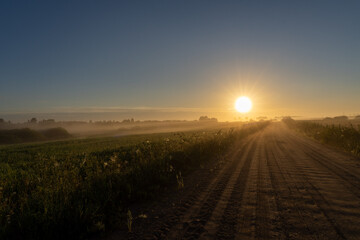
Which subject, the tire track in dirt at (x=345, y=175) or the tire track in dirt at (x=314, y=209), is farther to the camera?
the tire track in dirt at (x=345, y=175)

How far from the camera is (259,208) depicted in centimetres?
510

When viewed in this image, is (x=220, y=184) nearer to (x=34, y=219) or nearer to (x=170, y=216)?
(x=170, y=216)

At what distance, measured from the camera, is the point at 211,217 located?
4.68 m

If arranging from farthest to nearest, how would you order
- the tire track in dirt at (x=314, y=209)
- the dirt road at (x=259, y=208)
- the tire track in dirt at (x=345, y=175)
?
1. the tire track in dirt at (x=345, y=175)
2. the dirt road at (x=259, y=208)
3. the tire track in dirt at (x=314, y=209)

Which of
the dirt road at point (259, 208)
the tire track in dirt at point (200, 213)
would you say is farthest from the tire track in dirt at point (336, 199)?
the tire track in dirt at point (200, 213)

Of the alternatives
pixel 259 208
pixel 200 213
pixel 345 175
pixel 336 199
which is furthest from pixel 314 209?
pixel 345 175

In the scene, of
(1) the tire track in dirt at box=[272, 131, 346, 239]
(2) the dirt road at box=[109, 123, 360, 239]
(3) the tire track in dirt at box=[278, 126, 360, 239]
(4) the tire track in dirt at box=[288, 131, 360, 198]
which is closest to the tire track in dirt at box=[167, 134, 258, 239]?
(2) the dirt road at box=[109, 123, 360, 239]

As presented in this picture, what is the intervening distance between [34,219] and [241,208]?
4.65 meters

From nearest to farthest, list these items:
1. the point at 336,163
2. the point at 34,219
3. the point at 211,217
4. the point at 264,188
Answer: the point at 34,219, the point at 211,217, the point at 264,188, the point at 336,163

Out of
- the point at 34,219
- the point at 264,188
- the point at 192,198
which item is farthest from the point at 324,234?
the point at 34,219

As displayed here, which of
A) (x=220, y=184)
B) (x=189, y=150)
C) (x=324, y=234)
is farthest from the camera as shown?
(x=189, y=150)

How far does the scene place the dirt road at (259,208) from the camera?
4035 millimetres

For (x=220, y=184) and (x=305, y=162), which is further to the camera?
(x=305, y=162)

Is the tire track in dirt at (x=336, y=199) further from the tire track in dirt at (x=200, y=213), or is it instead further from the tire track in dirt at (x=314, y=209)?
the tire track in dirt at (x=200, y=213)
